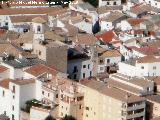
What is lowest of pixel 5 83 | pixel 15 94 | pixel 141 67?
pixel 15 94

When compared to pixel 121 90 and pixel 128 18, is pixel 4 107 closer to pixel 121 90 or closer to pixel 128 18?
pixel 121 90

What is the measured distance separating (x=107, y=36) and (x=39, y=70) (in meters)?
11.6

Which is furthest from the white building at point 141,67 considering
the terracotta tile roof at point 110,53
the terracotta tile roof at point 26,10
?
the terracotta tile roof at point 26,10

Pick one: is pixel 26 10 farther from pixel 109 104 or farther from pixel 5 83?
pixel 109 104

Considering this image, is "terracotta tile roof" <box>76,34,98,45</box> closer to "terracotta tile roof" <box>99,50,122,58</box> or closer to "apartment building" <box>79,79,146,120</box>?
"terracotta tile roof" <box>99,50,122,58</box>

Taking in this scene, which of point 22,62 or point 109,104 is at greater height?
point 22,62

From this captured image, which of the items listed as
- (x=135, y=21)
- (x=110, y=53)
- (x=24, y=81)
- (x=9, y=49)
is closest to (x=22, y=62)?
(x=24, y=81)

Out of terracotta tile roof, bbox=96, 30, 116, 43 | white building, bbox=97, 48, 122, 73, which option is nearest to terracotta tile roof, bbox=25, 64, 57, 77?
white building, bbox=97, 48, 122, 73

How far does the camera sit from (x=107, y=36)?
52219mm

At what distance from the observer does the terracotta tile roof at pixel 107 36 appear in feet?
169

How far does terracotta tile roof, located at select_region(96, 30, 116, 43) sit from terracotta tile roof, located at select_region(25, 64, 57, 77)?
10181mm

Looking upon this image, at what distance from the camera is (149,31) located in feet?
172

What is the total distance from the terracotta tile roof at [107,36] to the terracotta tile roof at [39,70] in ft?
33.4

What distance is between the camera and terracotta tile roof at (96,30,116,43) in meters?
51.5
